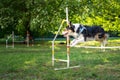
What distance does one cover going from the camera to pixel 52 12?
28.9m

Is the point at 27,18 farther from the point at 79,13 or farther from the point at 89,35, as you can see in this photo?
the point at 89,35

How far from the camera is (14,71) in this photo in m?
9.72

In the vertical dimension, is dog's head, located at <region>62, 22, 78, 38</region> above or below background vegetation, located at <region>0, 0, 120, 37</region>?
below

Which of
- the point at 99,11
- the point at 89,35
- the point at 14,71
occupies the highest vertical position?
the point at 99,11

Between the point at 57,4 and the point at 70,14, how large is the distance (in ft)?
5.14

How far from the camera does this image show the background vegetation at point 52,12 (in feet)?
93.0

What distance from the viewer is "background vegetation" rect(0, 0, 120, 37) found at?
93.0ft

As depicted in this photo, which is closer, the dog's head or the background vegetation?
the dog's head

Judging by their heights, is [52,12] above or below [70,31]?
above

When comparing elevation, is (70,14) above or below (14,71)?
above

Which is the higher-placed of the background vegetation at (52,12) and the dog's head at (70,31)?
the background vegetation at (52,12)

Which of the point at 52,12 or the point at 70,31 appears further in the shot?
the point at 52,12

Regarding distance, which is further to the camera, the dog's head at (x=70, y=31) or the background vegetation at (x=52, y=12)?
the background vegetation at (x=52, y=12)

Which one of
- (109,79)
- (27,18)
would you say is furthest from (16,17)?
(109,79)
